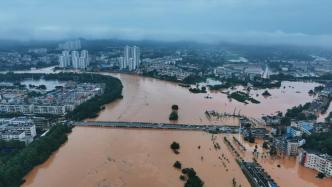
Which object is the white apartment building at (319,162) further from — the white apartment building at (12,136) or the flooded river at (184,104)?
the white apartment building at (12,136)

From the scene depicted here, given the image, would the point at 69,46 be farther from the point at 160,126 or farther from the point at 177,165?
the point at 177,165

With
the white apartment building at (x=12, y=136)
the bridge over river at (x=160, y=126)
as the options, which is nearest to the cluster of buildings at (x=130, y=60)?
the bridge over river at (x=160, y=126)

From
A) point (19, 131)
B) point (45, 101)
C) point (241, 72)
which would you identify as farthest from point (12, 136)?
point (241, 72)

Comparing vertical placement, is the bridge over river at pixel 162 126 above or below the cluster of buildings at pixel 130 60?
below

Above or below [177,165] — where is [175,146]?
above

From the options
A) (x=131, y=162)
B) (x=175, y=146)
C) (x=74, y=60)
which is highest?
(x=74, y=60)

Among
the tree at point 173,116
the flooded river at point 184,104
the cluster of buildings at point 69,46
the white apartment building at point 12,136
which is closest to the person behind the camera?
the white apartment building at point 12,136

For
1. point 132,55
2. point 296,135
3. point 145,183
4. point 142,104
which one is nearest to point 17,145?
point 145,183
